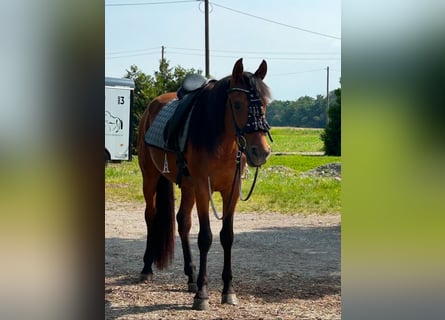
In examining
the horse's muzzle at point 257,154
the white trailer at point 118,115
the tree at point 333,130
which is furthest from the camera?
the white trailer at point 118,115

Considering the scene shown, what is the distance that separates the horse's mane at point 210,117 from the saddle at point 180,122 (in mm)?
101

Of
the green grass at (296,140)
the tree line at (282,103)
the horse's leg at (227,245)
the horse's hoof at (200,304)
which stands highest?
the tree line at (282,103)

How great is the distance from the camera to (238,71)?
10.7 feet

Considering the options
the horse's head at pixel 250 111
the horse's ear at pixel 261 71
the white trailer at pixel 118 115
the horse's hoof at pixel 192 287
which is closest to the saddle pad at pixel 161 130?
the white trailer at pixel 118 115

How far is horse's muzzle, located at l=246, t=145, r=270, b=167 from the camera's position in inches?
121

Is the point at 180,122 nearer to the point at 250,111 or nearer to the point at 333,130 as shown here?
the point at 250,111

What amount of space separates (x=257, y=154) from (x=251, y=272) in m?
1.72

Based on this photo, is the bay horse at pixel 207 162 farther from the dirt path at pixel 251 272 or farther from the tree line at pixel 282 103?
the tree line at pixel 282 103

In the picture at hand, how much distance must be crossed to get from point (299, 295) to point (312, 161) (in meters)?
1.73

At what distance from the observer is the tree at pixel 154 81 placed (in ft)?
14.6

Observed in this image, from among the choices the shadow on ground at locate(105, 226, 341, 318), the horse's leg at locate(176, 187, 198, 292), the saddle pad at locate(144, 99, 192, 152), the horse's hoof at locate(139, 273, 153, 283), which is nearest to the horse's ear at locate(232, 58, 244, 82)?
the saddle pad at locate(144, 99, 192, 152)

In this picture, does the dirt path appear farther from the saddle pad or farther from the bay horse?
the saddle pad

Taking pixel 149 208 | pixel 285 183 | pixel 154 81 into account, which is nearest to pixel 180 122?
pixel 149 208

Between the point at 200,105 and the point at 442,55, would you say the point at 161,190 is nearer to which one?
the point at 200,105
